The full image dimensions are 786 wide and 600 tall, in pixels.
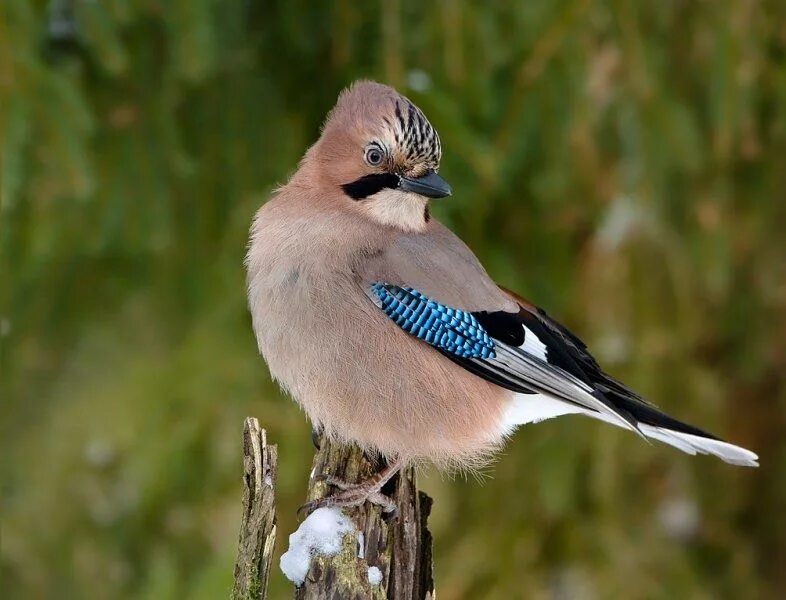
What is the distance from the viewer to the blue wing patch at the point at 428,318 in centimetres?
342

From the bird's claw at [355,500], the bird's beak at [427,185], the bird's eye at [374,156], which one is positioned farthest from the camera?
the bird's eye at [374,156]

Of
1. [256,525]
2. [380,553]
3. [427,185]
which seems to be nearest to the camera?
[256,525]

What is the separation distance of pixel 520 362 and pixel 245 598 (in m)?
1.16

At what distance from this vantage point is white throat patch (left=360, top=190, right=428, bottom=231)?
3.53 metres

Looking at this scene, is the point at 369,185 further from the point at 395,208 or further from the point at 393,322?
the point at 393,322

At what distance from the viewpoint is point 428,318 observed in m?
3.44

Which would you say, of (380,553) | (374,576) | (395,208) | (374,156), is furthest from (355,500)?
(374,156)

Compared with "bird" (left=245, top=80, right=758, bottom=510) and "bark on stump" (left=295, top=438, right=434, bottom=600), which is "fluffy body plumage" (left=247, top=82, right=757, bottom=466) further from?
"bark on stump" (left=295, top=438, right=434, bottom=600)

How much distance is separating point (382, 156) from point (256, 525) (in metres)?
1.20

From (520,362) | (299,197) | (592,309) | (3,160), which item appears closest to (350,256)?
(299,197)

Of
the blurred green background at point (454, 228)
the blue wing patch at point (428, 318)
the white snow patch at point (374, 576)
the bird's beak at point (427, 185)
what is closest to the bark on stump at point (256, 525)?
the white snow patch at point (374, 576)

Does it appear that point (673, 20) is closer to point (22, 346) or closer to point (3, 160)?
point (3, 160)

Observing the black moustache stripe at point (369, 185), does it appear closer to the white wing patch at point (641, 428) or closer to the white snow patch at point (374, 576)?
the white wing patch at point (641, 428)

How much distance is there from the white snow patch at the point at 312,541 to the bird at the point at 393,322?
0.90ft
